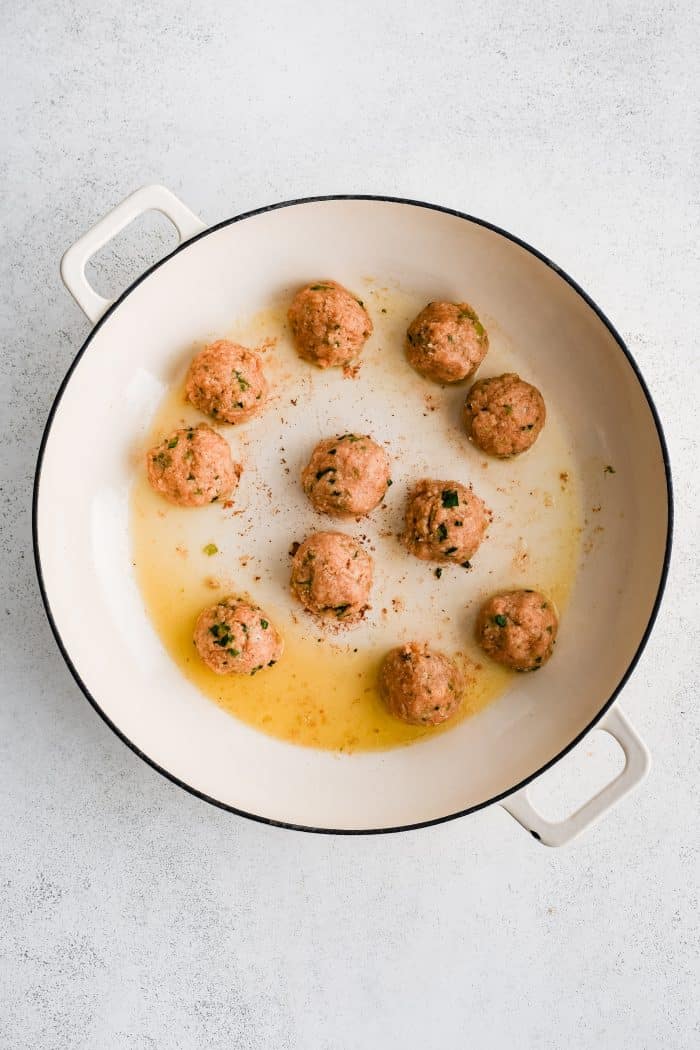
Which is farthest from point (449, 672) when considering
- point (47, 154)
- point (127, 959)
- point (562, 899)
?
point (47, 154)

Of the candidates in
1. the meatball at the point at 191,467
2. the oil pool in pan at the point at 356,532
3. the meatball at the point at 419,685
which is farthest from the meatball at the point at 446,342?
the meatball at the point at 419,685

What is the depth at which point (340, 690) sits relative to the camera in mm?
2537

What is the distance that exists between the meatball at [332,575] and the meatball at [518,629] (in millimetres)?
393

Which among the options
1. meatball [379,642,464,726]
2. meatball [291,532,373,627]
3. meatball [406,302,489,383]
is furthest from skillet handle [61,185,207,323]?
meatball [379,642,464,726]

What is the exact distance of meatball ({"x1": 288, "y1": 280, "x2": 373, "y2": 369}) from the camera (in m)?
2.38

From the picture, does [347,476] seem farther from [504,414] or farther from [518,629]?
[518,629]

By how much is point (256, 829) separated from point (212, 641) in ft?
2.24

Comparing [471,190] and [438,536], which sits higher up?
[471,190]

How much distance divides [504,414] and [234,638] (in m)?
1.05

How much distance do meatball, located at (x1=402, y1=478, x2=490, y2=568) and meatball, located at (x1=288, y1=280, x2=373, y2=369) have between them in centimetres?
48

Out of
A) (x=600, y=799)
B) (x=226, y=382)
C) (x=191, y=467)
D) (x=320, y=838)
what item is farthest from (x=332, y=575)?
(x=600, y=799)

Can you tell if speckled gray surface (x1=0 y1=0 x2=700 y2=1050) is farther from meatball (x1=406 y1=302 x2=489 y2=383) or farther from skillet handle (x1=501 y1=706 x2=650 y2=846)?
meatball (x1=406 y1=302 x2=489 y2=383)

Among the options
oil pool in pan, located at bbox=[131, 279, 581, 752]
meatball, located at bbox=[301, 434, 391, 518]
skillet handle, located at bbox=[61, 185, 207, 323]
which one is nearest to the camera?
skillet handle, located at bbox=[61, 185, 207, 323]

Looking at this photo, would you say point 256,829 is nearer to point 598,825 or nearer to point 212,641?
point 212,641
